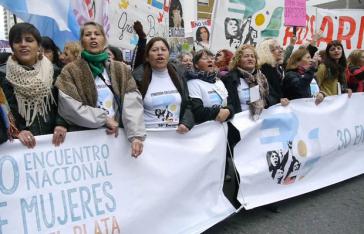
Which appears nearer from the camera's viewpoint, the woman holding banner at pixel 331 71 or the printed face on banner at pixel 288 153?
the printed face on banner at pixel 288 153

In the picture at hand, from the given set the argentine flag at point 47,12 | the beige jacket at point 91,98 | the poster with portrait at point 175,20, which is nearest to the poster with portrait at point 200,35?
the poster with portrait at point 175,20

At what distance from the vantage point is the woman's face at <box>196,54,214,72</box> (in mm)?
3691

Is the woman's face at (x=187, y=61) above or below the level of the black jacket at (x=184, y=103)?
above

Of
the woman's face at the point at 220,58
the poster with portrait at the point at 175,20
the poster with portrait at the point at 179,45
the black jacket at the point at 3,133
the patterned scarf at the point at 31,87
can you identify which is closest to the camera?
the black jacket at the point at 3,133

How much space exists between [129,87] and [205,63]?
103cm

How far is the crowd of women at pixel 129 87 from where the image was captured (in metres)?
2.59

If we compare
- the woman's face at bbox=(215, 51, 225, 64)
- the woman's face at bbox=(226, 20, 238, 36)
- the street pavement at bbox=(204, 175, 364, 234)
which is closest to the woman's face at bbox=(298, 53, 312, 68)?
the woman's face at bbox=(215, 51, 225, 64)

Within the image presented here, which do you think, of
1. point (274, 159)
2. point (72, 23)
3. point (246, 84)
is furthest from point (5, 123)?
point (274, 159)

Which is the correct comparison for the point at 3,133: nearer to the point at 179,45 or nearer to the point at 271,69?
the point at 271,69

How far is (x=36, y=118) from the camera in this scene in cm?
266

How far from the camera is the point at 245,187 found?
3.65 m

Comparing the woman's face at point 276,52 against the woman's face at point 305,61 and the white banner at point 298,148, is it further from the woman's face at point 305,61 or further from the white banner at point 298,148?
the white banner at point 298,148

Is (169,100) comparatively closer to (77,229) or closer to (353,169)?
(77,229)

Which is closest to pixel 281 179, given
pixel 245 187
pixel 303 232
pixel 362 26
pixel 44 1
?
pixel 245 187
